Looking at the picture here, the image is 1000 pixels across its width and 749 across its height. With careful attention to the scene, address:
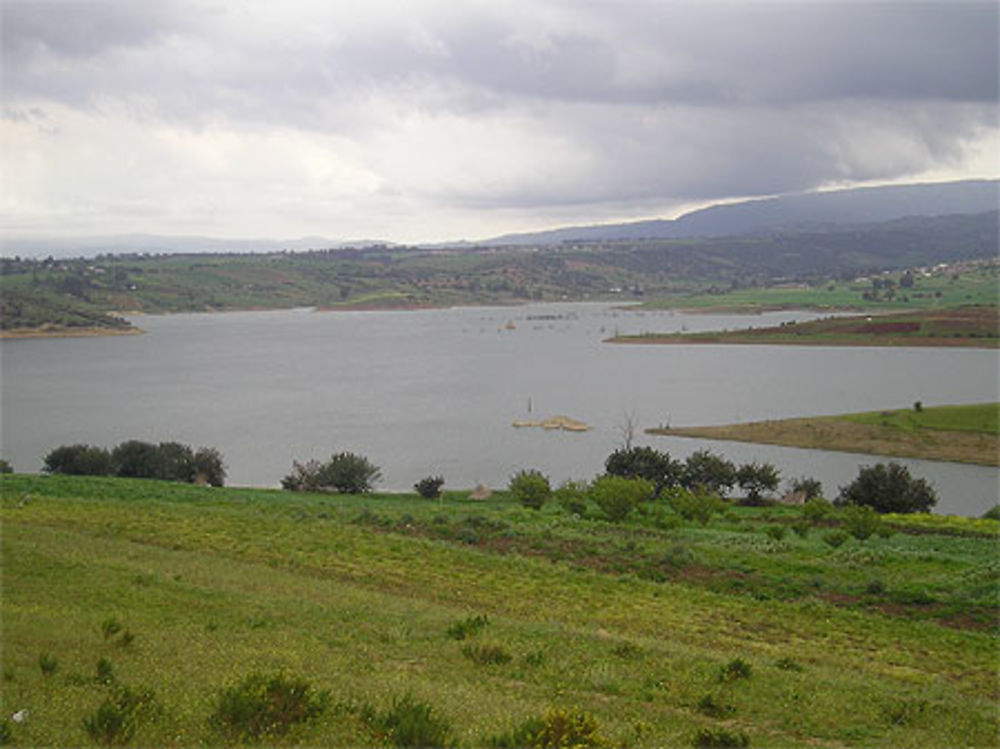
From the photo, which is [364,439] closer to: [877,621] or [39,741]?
[877,621]

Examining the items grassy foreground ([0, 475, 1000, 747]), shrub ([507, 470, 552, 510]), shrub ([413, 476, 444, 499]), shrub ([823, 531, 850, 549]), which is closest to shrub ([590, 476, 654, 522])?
grassy foreground ([0, 475, 1000, 747])

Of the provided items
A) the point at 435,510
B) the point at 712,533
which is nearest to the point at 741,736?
the point at 712,533

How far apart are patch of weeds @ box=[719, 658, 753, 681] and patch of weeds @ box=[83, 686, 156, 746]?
Result: 6883 mm

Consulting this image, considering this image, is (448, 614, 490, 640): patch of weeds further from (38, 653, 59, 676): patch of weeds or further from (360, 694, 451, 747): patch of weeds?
(38, 653, 59, 676): patch of weeds

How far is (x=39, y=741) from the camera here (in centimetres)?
669

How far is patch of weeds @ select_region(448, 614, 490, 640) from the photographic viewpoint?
474 inches

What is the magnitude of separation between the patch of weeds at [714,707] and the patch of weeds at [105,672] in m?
6.28

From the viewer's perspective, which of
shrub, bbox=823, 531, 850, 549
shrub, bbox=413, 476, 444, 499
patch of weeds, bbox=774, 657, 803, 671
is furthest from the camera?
shrub, bbox=413, 476, 444, 499

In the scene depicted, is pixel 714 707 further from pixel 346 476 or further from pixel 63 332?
pixel 63 332

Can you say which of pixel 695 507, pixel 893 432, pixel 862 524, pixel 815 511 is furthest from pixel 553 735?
pixel 893 432

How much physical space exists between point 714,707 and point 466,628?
13.5 ft

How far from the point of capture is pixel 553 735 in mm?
6879

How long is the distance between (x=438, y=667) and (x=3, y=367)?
12435 centimetres

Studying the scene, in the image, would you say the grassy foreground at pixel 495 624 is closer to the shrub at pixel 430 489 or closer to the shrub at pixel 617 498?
the shrub at pixel 617 498
